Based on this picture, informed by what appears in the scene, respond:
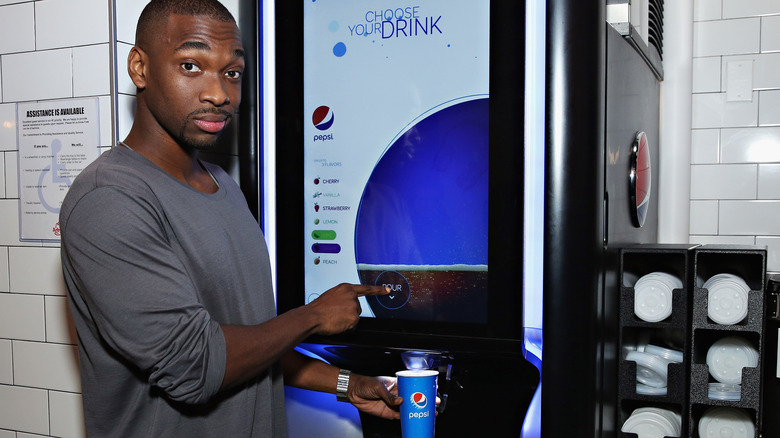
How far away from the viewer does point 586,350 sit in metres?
1.01

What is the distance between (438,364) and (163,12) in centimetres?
71

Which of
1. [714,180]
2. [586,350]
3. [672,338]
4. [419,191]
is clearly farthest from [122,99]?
[714,180]

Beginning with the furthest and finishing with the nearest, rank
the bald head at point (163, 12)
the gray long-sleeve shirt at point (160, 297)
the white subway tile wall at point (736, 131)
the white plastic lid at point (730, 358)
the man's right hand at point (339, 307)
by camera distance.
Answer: the white subway tile wall at point (736, 131)
the white plastic lid at point (730, 358)
the man's right hand at point (339, 307)
the bald head at point (163, 12)
the gray long-sleeve shirt at point (160, 297)

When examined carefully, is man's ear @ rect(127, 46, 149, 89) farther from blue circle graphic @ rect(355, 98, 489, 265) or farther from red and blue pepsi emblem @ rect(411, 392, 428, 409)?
red and blue pepsi emblem @ rect(411, 392, 428, 409)

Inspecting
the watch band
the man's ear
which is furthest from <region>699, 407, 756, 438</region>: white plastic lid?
the man's ear

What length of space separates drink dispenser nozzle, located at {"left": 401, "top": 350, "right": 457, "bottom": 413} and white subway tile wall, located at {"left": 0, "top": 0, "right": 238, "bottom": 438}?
67 cm

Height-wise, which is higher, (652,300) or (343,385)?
(652,300)

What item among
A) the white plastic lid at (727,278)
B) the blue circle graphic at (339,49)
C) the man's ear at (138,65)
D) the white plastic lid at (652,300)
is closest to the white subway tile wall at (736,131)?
the white plastic lid at (727,278)

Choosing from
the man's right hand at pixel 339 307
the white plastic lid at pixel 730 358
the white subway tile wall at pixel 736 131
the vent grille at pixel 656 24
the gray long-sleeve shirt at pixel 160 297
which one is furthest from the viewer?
the white subway tile wall at pixel 736 131

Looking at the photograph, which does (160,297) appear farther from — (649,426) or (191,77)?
(649,426)

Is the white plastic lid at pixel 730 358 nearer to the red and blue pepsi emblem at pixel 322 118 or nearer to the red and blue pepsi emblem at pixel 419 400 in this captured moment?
the red and blue pepsi emblem at pixel 419 400

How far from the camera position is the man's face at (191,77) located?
0.98 m

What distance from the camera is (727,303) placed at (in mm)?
1141

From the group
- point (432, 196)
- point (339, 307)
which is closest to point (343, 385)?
point (339, 307)
